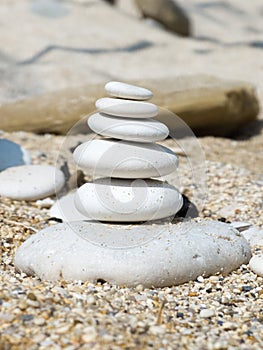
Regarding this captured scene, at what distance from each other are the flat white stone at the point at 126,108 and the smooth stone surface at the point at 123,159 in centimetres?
14

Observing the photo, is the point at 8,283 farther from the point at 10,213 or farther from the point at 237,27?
the point at 237,27

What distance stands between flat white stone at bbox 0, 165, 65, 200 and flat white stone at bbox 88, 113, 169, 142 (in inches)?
39.3

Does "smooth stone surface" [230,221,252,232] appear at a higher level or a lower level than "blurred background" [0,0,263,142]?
higher

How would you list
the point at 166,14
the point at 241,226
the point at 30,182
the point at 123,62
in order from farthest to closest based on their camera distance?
the point at 166,14
the point at 123,62
the point at 30,182
the point at 241,226

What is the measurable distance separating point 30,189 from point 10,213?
324 mm

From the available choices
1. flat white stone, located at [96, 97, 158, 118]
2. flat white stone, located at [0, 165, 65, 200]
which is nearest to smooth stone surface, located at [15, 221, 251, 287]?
flat white stone, located at [96, 97, 158, 118]

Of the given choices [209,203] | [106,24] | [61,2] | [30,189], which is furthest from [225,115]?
[61,2]

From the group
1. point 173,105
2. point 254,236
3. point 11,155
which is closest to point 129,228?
point 254,236

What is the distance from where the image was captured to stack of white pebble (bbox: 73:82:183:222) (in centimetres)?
284

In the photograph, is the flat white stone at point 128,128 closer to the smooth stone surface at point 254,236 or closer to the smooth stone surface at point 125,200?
the smooth stone surface at point 125,200

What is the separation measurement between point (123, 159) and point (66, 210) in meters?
0.62

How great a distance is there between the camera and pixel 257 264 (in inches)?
110

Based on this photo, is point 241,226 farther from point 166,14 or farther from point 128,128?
point 166,14

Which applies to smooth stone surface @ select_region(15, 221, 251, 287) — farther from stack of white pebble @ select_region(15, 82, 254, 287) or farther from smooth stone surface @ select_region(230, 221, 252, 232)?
smooth stone surface @ select_region(230, 221, 252, 232)
